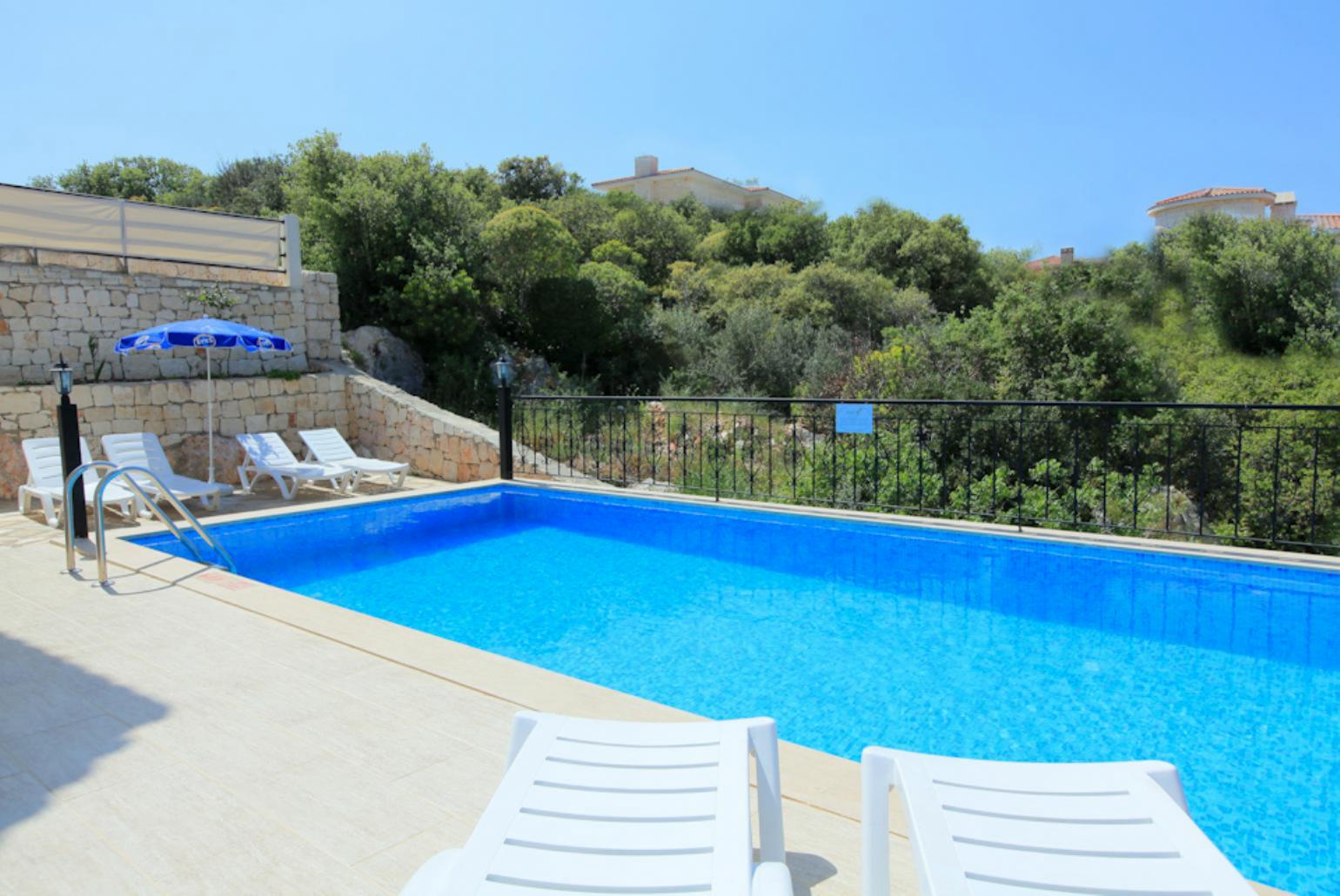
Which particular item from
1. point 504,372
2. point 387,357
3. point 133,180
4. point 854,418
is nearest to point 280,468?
point 504,372

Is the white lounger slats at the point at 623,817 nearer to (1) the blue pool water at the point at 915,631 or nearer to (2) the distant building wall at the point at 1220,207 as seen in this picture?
(1) the blue pool water at the point at 915,631

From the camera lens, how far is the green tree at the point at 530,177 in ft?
90.5

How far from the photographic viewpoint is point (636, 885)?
1.23 meters

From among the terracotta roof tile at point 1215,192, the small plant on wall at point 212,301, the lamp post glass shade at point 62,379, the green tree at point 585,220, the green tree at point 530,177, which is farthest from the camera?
the terracotta roof tile at point 1215,192

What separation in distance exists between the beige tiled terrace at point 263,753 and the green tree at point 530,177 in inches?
1012

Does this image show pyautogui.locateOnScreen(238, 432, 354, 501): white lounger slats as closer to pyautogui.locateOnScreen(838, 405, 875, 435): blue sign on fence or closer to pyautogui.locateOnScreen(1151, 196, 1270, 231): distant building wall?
pyautogui.locateOnScreen(838, 405, 875, 435): blue sign on fence

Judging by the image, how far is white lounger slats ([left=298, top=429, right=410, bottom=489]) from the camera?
8.49 m

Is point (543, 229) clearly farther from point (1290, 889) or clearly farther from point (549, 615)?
point (1290, 889)

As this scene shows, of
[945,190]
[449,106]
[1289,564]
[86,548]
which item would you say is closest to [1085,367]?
[1289,564]

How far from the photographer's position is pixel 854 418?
21.3 ft

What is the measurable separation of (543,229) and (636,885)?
52.0 ft

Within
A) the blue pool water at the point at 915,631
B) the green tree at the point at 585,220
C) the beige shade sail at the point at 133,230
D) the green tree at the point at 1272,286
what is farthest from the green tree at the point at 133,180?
the green tree at the point at 1272,286

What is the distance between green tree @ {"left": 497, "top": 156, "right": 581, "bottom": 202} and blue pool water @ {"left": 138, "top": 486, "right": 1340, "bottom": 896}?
74.1ft

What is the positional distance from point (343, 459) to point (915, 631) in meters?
6.76
